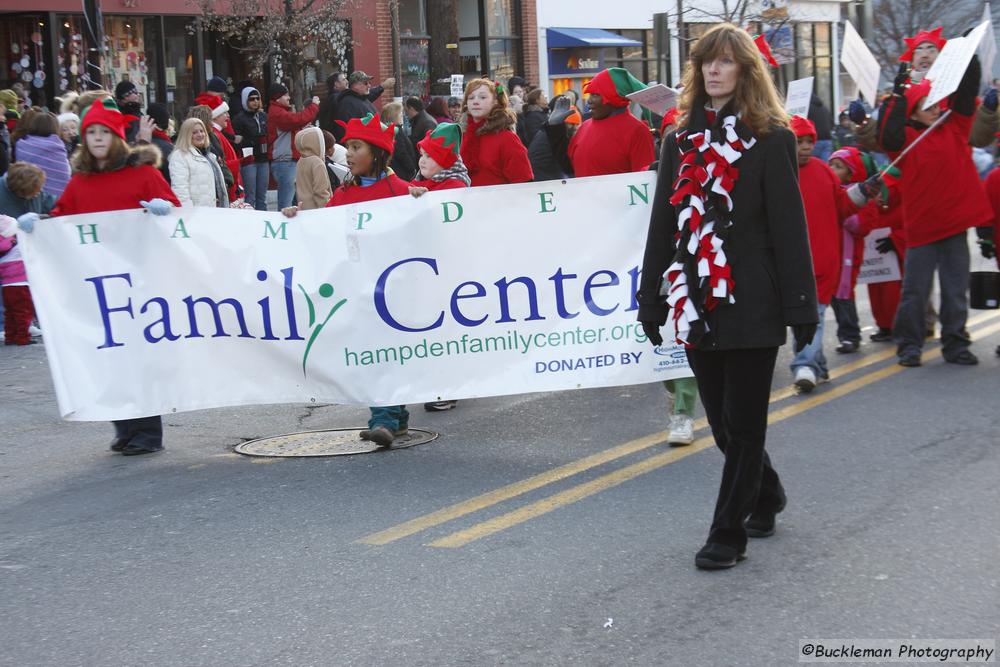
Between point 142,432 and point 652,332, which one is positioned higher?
point 652,332

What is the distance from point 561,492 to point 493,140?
3.29 m

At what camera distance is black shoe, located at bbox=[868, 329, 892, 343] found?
10.7 meters

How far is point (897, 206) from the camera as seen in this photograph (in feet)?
34.3

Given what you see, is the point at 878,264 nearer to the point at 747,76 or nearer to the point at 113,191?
the point at 113,191

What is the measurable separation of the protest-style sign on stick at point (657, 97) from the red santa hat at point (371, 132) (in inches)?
58.7

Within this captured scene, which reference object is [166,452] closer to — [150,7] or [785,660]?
[785,660]

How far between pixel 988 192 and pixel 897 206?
0.70 metres

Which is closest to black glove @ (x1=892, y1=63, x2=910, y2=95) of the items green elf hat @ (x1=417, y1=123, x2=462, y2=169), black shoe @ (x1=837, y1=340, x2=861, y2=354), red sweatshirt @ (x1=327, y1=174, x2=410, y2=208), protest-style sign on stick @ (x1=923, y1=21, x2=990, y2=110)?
protest-style sign on stick @ (x1=923, y1=21, x2=990, y2=110)

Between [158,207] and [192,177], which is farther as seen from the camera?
[192,177]

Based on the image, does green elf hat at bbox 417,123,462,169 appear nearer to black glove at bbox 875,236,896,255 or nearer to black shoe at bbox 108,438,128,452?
black shoe at bbox 108,438,128,452

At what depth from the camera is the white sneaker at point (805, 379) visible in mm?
8766

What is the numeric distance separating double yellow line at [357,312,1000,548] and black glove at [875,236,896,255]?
79.0 inches

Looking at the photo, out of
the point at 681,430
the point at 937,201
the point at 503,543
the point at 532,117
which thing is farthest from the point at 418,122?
the point at 503,543

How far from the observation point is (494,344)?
7.61 meters
